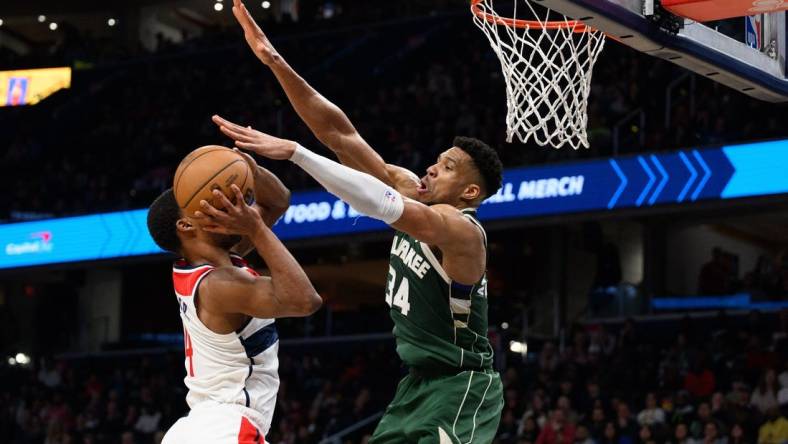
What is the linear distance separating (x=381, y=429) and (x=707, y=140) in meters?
9.83

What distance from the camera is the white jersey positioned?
4102 millimetres

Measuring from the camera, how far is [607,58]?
58.4 feet

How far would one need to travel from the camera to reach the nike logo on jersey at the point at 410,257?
4.65 m

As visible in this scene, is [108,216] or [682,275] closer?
[108,216]

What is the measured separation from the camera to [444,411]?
4574 millimetres

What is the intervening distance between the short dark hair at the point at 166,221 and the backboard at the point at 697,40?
5.03ft

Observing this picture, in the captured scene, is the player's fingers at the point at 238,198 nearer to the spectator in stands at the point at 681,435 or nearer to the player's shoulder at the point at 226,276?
the player's shoulder at the point at 226,276

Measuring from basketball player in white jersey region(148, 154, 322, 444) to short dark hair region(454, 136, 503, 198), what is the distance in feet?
3.08

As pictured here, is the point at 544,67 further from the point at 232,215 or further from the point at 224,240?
the point at 232,215

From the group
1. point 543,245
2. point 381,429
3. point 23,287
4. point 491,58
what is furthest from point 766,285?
point 23,287

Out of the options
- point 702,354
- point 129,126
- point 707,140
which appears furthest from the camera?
point 129,126

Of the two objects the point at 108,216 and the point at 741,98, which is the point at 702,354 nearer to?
the point at 741,98

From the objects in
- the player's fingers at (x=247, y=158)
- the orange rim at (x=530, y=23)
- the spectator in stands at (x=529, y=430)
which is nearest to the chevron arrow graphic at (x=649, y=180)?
the spectator in stands at (x=529, y=430)

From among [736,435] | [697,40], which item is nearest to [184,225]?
[697,40]
